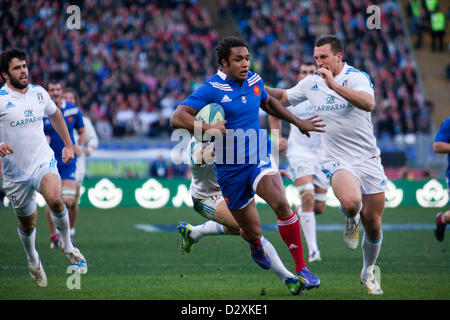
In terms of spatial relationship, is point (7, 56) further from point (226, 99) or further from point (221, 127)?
point (221, 127)

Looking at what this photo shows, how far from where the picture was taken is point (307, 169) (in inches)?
458

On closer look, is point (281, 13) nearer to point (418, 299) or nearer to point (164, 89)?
point (164, 89)

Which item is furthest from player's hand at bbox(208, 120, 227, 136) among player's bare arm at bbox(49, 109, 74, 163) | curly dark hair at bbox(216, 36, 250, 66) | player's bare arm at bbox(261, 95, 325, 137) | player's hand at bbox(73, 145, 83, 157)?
player's hand at bbox(73, 145, 83, 157)

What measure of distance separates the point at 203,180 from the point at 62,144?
3643 mm

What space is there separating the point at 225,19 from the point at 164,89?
7.94 metres

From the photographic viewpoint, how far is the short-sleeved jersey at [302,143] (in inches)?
458

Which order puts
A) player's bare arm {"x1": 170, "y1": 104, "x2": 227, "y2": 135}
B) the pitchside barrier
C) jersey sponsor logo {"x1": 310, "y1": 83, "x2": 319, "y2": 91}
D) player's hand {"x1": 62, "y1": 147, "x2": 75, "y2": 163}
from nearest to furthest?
player's bare arm {"x1": 170, "y1": 104, "x2": 227, "y2": 135} → jersey sponsor logo {"x1": 310, "y1": 83, "x2": 319, "y2": 91} → player's hand {"x1": 62, "y1": 147, "x2": 75, "y2": 163} → the pitchside barrier

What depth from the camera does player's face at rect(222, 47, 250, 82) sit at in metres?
7.71

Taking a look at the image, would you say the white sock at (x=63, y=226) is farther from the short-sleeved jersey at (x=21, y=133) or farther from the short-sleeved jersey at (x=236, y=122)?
the short-sleeved jersey at (x=236, y=122)

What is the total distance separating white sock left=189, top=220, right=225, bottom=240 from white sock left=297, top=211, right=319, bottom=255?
1.87 metres

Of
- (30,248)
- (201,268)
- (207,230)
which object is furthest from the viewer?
(201,268)

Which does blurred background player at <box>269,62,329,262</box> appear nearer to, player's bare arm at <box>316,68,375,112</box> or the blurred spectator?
player's bare arm at <box>316,68,375,112</box>

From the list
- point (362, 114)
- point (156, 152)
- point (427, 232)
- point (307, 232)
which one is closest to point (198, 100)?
point (362, 114)

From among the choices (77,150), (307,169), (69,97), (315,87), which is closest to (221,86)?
(315,87)
